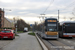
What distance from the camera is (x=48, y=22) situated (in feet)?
67.5

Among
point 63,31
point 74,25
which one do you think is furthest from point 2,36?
point 74,25

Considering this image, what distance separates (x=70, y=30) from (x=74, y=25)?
1033mm

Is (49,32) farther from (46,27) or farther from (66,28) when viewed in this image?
(66,28)

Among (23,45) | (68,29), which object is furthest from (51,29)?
(23,45)

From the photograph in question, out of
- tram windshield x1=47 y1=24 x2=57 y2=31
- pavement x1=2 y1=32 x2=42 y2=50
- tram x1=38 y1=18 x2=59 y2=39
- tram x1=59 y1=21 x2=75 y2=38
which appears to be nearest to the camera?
pavement x1=2 y1=32 x2=42 y2=50

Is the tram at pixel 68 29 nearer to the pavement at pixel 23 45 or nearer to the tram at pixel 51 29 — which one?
the tram at pixel 51 29

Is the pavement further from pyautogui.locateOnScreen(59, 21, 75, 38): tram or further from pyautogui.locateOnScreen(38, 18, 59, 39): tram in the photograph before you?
pyautogui.locateOnScreen(59, 21, 75, 38): tram

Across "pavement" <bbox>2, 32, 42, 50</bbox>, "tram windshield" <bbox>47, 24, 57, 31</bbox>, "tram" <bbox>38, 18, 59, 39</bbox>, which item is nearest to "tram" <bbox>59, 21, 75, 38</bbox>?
"tram" <bbox>38, 18, 59, 39</bbox>

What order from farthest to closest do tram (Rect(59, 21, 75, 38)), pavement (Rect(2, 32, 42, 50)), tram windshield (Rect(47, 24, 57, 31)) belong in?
tram (Rect(59, 21, 75, 38))
tram windshield (Rect(47, 24, 57, 31))
pavement (Rect(2, 32, 42, 50))

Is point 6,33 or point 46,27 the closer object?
point 6,33

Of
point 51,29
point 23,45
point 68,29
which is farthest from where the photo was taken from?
point 68,29

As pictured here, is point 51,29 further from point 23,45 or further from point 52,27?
point 23,45

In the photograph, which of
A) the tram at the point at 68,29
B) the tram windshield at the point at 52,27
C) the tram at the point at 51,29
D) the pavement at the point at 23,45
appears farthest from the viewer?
the tram at the point at 68,29

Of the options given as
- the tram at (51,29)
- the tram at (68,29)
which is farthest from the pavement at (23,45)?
the tram at (68,29)
